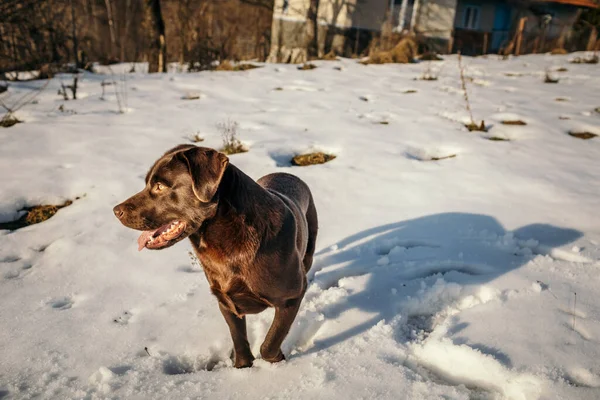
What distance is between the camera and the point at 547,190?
4.11 m

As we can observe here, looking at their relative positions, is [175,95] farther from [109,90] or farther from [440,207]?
[440,207]

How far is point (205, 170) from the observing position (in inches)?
71.0

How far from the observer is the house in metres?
20.3

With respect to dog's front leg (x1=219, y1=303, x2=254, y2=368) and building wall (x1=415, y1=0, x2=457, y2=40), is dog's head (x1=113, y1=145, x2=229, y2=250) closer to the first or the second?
dog's front leg (x1=219, y1=303, x2=254, y2=368)

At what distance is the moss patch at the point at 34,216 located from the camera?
3.59 metres

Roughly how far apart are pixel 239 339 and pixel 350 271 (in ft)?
3.96

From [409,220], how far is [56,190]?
3.86m

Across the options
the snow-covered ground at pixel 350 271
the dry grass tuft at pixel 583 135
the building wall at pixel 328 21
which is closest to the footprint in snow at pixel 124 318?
the snow-covered ground at pixel 350 271

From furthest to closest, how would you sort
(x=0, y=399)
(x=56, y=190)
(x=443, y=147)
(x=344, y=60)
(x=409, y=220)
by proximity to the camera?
(x=344, y=60)
(x=443, y=147)
(x=56, y=190)
(x=409, y=220)
(x=0, y=399)

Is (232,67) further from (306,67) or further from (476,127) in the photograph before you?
(476,127)

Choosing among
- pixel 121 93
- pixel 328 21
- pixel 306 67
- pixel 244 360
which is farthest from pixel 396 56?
pixel 244 360

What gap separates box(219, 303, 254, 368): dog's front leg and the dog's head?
557 mm

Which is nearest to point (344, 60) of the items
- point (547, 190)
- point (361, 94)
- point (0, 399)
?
point (361, 94)

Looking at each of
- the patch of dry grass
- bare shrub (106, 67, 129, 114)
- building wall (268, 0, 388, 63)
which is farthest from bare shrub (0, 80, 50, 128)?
building wall (268, 0, 388, 63)
